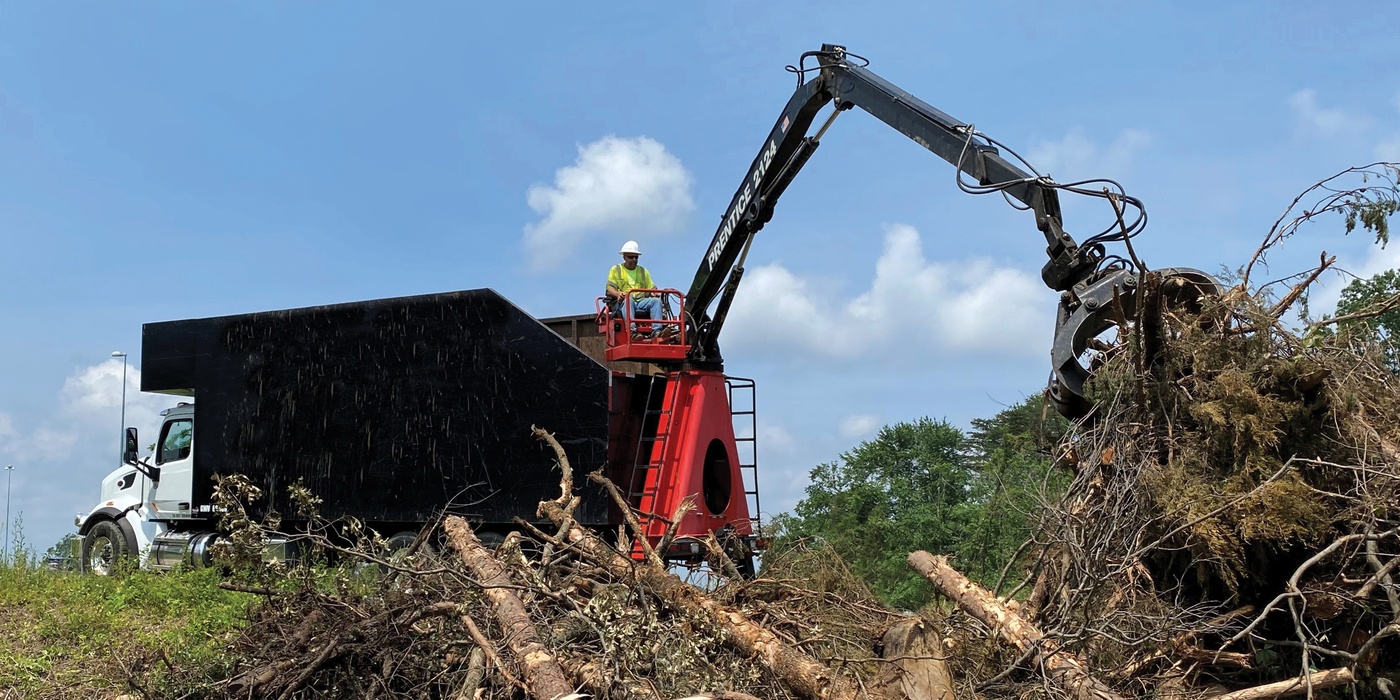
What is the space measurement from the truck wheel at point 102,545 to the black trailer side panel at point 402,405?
7.41 ft

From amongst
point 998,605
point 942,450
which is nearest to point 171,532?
point 942,450

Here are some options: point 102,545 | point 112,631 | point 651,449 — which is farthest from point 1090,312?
point 102,545

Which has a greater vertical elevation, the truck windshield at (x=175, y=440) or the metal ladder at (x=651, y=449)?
the truck windshield at (x=175, y=440)

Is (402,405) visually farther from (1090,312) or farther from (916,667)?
(916,667)

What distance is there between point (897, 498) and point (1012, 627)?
10144mm

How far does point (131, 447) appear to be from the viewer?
48.9 ft

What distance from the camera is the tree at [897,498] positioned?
48.4ft

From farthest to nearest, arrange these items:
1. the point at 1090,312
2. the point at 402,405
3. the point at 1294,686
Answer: the point at 402,405 < the point at 1090,312 < the point at 1294,686

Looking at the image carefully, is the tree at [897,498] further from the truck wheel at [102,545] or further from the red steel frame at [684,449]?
the truck wheel at [102,545]

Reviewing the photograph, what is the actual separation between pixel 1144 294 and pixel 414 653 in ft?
15.1

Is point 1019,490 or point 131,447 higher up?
point 131,447

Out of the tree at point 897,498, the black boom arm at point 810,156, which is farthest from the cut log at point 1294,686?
the tree at point 897,498

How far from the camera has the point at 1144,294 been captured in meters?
6.45

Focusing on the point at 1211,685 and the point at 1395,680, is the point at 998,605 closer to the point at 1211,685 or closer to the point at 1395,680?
A: the point at 1211,685
